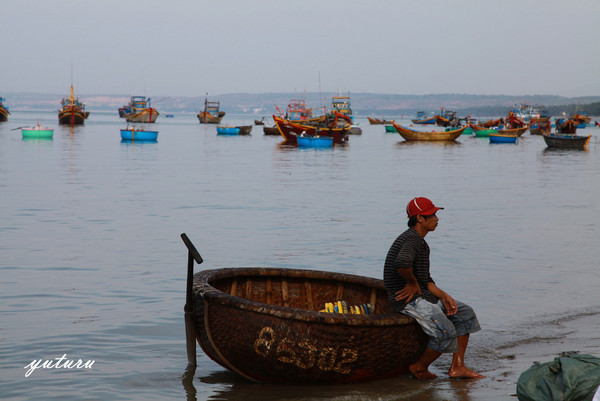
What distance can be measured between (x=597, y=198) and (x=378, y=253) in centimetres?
1274

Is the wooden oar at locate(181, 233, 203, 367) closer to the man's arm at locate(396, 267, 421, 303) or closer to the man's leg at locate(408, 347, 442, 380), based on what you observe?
the man's arm at locate(396, 267, 421, 303)

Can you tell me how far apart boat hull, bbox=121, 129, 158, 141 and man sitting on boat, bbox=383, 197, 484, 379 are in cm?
5611

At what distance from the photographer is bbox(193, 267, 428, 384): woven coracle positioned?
5496mm

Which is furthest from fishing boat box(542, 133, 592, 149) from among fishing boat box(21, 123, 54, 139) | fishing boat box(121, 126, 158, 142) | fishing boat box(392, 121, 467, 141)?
fishing boat box(21, 123, 54, 139)

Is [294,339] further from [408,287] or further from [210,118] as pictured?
[210,118]

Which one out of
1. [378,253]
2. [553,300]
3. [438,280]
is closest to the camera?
[553,300]

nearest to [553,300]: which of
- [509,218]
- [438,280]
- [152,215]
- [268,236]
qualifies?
[438,280]

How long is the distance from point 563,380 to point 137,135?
2321 inches

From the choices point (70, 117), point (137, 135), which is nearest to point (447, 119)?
point (70, 117)

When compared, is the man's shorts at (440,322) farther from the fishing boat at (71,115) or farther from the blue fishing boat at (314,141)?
the fishing boat at (71,115)

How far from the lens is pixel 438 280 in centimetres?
1048

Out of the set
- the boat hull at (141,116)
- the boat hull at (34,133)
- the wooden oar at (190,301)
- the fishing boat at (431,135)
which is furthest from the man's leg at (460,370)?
the boat hull at (141,116)

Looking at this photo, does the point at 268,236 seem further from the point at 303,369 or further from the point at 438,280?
the point at 303,369

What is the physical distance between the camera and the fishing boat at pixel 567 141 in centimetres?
5853
